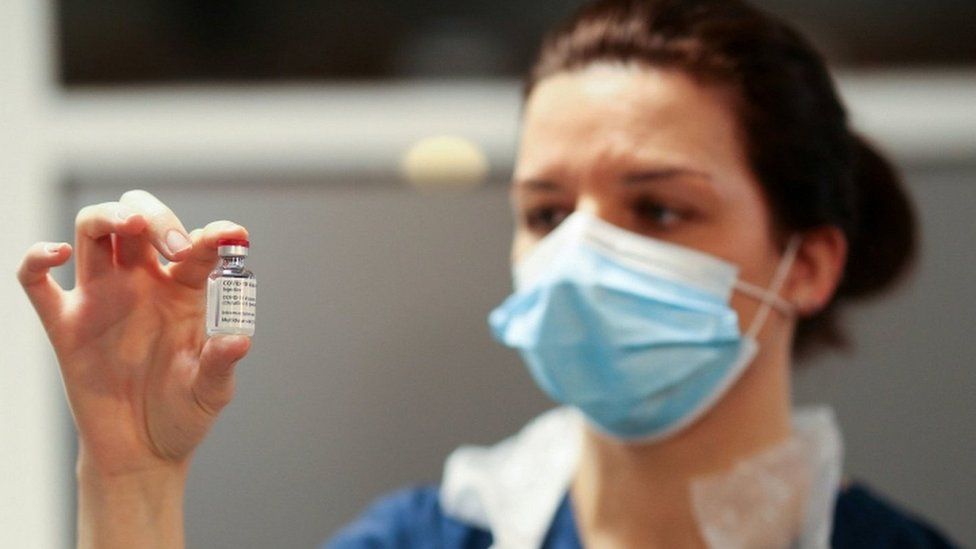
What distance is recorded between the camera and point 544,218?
54.3 inches

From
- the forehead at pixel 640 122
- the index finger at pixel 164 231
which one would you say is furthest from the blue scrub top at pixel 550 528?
the index finger at pixel 164 231

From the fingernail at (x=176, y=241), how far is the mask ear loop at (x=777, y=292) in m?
0.70

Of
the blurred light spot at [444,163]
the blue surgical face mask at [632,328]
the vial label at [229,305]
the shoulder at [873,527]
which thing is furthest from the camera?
the blurred light spot at [444,163]

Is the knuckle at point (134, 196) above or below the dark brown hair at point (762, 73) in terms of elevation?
below

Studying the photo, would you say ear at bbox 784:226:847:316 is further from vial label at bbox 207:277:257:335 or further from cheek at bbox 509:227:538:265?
vial label at bbox 207:277:257:335

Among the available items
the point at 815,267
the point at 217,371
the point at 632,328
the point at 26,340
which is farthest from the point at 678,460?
the point at 26,340

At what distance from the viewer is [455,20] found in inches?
80.7

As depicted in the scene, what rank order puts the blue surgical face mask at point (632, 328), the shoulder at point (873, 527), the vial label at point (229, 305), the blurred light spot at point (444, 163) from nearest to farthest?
the vial label at point (229, 305) → the blue surgical face mask at point (632, 328) → the shoulder at point (873, 527) → the blurred light spot at point (444, 163)

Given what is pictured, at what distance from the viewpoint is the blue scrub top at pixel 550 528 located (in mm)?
1381

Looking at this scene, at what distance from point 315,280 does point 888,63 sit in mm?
1062

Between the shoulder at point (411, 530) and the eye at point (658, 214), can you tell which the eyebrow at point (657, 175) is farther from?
the shoulder at point (411, 530)

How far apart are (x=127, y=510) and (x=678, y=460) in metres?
0.68

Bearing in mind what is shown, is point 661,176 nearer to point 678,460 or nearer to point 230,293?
point 678,460

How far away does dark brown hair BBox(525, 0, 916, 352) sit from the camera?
1.32 meters
